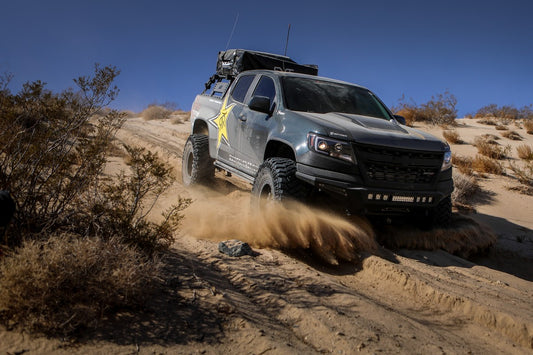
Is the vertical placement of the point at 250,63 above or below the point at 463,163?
above

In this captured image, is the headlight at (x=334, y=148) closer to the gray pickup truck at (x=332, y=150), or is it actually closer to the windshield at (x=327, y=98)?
the gray pickup truck at (x=332, y=150)

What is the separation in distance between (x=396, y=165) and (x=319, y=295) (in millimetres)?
1988

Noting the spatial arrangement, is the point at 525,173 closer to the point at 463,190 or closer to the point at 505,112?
the point at 463,190

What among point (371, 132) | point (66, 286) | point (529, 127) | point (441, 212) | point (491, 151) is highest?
point (529, 127)

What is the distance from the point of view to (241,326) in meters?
2.85

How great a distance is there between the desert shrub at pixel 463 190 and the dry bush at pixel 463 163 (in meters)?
1.08

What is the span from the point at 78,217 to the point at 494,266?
18.0ft

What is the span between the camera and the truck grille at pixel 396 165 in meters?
4.66

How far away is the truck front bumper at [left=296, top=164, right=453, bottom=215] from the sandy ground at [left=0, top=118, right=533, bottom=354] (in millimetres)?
339

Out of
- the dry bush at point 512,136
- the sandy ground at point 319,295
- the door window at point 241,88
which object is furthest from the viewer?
the dry bush at point 512,136

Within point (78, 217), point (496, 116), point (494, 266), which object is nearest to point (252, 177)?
point (78, 217)

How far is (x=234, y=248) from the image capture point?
438 cm

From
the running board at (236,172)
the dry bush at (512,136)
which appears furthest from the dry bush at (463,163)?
the running board at (236,172)

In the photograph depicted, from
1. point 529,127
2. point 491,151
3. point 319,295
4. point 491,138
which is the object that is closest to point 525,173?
point 491,151
